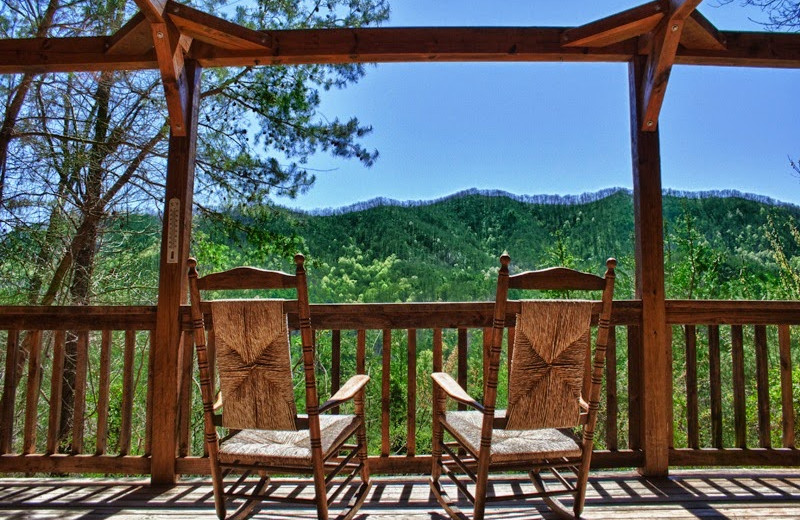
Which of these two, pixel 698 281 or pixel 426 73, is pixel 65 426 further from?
pixel 698 281

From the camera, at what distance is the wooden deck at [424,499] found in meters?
2.36

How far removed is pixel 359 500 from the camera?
219cm

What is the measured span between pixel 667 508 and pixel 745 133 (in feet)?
15.2

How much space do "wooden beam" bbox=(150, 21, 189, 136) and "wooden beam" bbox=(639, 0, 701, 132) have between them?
2409 mm

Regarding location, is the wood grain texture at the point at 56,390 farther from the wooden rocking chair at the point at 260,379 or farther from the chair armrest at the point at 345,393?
the chair armrest at the point at 345,393

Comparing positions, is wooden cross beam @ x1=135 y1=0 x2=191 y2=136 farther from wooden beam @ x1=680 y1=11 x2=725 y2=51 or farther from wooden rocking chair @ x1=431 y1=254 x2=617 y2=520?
wooden beam @ x1=680 y1=11 x2=725 y2=51

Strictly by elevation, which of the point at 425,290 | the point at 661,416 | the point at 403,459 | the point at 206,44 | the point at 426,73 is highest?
the point at 426,73

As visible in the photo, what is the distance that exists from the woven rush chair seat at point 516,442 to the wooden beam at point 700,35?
2143 millimetres

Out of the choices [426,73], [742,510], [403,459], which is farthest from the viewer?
[426,73]

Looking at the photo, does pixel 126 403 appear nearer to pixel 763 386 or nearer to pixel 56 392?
pixel 56 392

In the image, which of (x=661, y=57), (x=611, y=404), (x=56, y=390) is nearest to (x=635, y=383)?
(x=611, y=404)

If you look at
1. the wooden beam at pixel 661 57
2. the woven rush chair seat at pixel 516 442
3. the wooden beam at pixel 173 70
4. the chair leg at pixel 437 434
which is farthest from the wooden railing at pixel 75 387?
the wooden beam at pixel 661 57

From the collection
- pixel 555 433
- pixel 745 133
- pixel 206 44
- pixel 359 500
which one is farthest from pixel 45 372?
pixel 745 133

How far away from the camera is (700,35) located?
2848 millimetres
